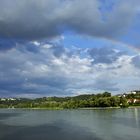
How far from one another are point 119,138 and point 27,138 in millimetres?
12338

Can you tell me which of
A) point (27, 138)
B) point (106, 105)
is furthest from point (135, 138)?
point (106, 105)

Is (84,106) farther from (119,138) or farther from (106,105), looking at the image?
(119,138)

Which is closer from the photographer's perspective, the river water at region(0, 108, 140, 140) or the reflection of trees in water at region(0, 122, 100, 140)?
the reflection of trees in water at region(0, 122, 100, 140)

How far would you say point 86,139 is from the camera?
4284 cm

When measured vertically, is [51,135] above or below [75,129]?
below

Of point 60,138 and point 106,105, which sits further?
point 106,105

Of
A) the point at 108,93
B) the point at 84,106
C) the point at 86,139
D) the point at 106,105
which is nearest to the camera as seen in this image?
the point at 86,139

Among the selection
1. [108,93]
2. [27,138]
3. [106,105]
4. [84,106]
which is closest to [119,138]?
[27,138]

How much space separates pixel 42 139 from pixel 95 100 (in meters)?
124

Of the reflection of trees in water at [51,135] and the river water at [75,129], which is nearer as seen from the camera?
the reflection of trees in water at [51,135]

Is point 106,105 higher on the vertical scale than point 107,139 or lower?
higher

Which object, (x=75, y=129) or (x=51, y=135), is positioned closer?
(x=51, y=135)

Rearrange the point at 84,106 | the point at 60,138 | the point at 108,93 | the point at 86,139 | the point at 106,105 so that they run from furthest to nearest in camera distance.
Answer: the point at 108,93 < the point at 84,106 < the point at 106,105 < the point at 60,138 < the point at 86,139

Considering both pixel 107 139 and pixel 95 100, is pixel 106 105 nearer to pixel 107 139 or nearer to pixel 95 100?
pixel 95 100
